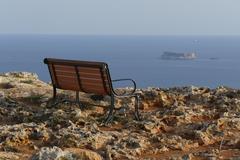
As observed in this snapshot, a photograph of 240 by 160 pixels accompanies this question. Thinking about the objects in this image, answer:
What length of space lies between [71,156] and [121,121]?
3017mm

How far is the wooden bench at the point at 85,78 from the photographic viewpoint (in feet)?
27.3

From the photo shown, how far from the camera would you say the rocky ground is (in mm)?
6609

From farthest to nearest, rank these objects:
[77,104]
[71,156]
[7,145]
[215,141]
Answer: [77,104], [215,141], [7,145], [71,156]

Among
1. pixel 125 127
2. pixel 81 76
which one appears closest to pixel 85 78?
→ pixel 81 76

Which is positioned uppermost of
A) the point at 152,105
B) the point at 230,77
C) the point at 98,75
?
the point at 98,75

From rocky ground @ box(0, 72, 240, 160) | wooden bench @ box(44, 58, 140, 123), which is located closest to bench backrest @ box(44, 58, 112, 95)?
wooden bench @ box(44, 58, 140, 123)

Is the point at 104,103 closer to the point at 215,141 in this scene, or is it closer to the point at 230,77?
the point at 215,141

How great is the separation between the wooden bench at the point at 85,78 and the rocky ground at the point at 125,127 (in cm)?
36

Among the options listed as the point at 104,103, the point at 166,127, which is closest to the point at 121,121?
the point at 166,127

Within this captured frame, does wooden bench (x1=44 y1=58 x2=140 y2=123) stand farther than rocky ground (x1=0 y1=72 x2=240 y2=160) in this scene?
Yes

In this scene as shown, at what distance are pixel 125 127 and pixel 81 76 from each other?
3.89 feet

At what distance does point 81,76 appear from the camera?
28.9ft

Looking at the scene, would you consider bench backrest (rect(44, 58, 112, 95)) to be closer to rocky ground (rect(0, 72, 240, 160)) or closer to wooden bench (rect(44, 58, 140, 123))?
wooden bench (rect(44, 58, 140, 123))

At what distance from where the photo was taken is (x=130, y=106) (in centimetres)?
953
